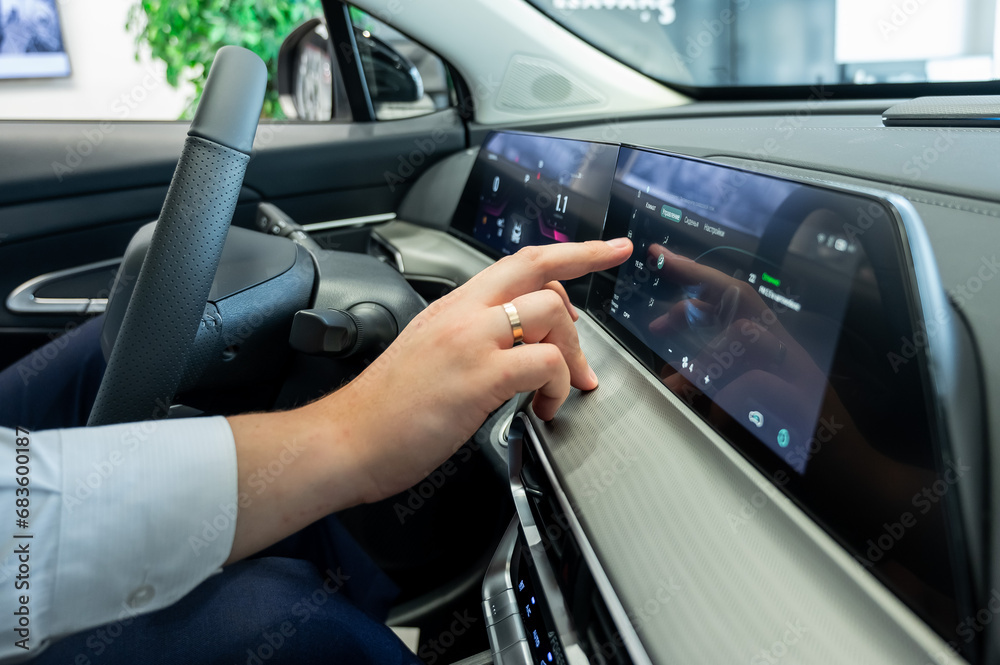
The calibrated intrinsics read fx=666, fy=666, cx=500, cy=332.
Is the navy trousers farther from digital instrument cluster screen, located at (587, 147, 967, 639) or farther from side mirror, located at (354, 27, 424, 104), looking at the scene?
side mirror, located at (354, 27, 424, 104)

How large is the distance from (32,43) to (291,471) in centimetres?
431

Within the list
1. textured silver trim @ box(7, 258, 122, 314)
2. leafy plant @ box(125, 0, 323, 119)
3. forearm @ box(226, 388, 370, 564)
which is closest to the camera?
forearm @ box(226, 388, 370, 564)

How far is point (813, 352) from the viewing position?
484 mm

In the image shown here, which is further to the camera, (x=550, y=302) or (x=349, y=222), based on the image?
(x=349, y=222)

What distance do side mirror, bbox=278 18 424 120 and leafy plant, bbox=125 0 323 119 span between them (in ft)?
1.88

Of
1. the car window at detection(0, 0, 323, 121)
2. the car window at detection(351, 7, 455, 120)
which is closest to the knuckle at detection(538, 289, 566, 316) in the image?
the car window at detection(351, 7, 455, 120)

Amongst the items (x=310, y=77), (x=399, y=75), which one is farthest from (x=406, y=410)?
(x=310, y=77)

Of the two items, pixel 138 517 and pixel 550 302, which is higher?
pixel 550 302

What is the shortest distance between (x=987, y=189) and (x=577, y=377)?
0.39 meters

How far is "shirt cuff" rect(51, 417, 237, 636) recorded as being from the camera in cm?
46

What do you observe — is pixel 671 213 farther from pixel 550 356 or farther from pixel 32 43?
pixel 32 43

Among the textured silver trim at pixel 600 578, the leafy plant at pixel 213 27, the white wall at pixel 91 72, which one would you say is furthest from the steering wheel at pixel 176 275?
the white wall at pixel 91 72

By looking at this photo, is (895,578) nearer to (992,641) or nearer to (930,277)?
(992,641)

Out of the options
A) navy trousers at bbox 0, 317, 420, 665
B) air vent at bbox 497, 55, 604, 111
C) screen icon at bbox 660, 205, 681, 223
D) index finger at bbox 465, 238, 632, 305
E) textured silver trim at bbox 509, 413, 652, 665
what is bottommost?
navy trousers at bbox 0, 317, 420, 665
